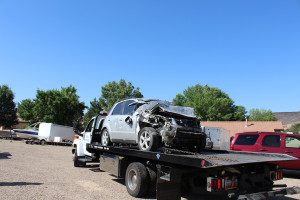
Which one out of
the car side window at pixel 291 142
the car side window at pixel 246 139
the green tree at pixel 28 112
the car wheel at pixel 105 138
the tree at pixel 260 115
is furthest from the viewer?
the tree at pixel 260 115

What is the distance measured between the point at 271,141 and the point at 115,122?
6.26m

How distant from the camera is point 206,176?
185 inches

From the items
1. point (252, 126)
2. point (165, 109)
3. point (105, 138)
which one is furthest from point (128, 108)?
point (252, 126)

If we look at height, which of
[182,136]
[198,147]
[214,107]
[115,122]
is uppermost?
[214,107]

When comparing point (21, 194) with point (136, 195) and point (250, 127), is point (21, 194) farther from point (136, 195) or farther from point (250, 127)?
point (250, 127)

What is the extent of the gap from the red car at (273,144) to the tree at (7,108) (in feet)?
166

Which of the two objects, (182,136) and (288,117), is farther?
(288,117)

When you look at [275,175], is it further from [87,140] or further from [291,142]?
[87,140]

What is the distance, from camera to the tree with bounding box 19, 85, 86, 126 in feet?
128

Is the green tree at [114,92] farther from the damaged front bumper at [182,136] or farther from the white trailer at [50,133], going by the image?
the damaged front bumper at [182,136]

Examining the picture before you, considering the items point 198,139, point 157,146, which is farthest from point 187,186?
point 198,139

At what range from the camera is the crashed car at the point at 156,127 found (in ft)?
20.0

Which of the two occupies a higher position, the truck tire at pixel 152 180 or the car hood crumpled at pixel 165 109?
the car hood crumpled at pixel 165 109

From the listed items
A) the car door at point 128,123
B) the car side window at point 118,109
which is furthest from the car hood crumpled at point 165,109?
the car side window at point 118,109
